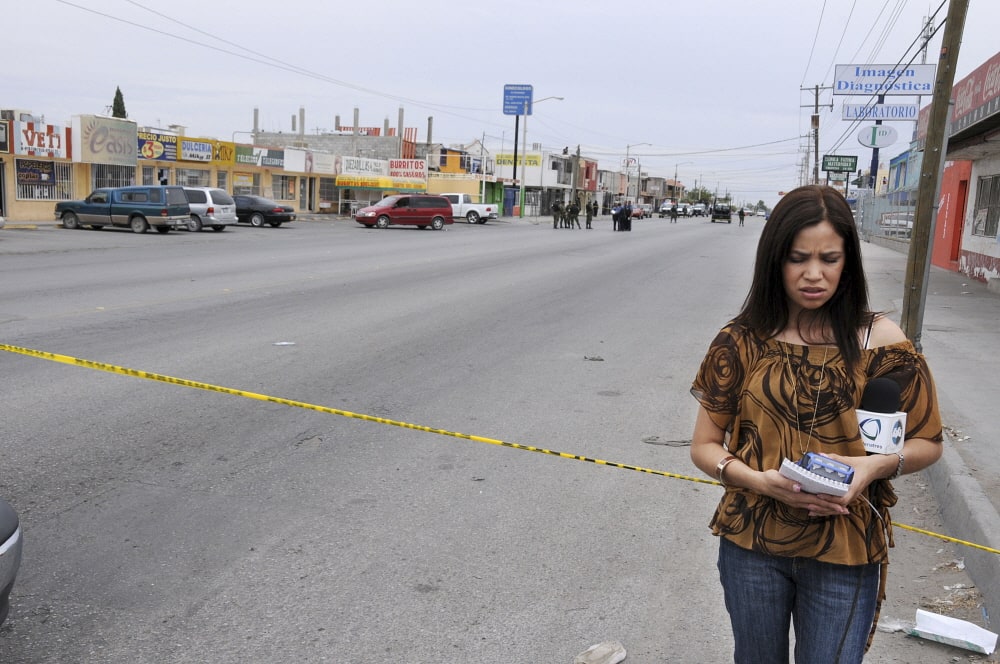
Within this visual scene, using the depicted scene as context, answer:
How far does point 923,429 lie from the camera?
2189mm

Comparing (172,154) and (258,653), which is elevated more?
(172,154)

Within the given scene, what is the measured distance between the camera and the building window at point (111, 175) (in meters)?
38.4

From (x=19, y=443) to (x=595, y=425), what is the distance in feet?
13.1

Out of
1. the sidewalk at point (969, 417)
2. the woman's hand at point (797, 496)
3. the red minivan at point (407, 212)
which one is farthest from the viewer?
the red minivan at point (407, 212)

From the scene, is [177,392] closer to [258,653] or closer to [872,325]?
[258,653]

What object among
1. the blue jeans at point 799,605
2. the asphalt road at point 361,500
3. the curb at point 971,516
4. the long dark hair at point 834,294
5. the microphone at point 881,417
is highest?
the long dark hair at point 834,294

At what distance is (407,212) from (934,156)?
36.3 metres

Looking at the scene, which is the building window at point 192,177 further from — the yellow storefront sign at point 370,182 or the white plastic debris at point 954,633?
the white plastic debris at point 954,633

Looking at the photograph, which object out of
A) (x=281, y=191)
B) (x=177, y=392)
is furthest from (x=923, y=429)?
(x=281, y=191)

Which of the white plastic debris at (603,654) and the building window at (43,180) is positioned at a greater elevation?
the building window at (43,180)

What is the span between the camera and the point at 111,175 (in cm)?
3931

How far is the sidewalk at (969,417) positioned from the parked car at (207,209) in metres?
24.8

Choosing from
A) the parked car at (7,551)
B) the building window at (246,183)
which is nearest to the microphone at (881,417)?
the parked car at (7,551)

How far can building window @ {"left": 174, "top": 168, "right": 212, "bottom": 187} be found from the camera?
43.8m
